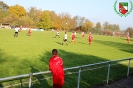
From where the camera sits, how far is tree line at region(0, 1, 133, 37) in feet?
302

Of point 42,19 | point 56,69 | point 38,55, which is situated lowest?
point 38,55

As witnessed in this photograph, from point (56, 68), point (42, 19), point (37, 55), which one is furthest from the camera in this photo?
point (42, 19)

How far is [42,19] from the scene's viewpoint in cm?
10294

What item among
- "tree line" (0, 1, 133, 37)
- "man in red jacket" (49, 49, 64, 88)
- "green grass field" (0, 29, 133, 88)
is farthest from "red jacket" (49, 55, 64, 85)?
"tree line" (0, 1, 133, 37)

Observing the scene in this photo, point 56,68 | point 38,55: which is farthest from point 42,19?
point 56,68

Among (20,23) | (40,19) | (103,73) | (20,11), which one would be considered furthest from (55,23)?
(103,73)

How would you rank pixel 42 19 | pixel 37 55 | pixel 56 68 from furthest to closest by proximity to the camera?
pixel 42 19 < pixel 37 55 < pixel 56 68

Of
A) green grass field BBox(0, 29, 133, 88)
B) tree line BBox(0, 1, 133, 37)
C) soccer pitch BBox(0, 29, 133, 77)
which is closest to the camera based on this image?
green grass field BBox(0, 29, 133, 88)

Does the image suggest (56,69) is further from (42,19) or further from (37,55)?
(42,19)

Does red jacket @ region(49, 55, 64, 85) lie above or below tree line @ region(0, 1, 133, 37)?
below

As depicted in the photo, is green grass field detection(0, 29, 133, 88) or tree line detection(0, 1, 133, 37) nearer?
green grass field detection(0, 29, 133, 88)

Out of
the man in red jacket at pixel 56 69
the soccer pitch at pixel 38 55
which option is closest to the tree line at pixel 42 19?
the soccer pitch at pixel 38 55

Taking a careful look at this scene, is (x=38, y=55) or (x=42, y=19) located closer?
(x=38, y=55)

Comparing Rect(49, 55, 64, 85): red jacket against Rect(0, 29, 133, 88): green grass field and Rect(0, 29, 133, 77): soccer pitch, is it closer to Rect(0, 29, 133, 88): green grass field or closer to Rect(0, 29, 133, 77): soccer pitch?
Rect(0, 29, 133, 88): green grass field
